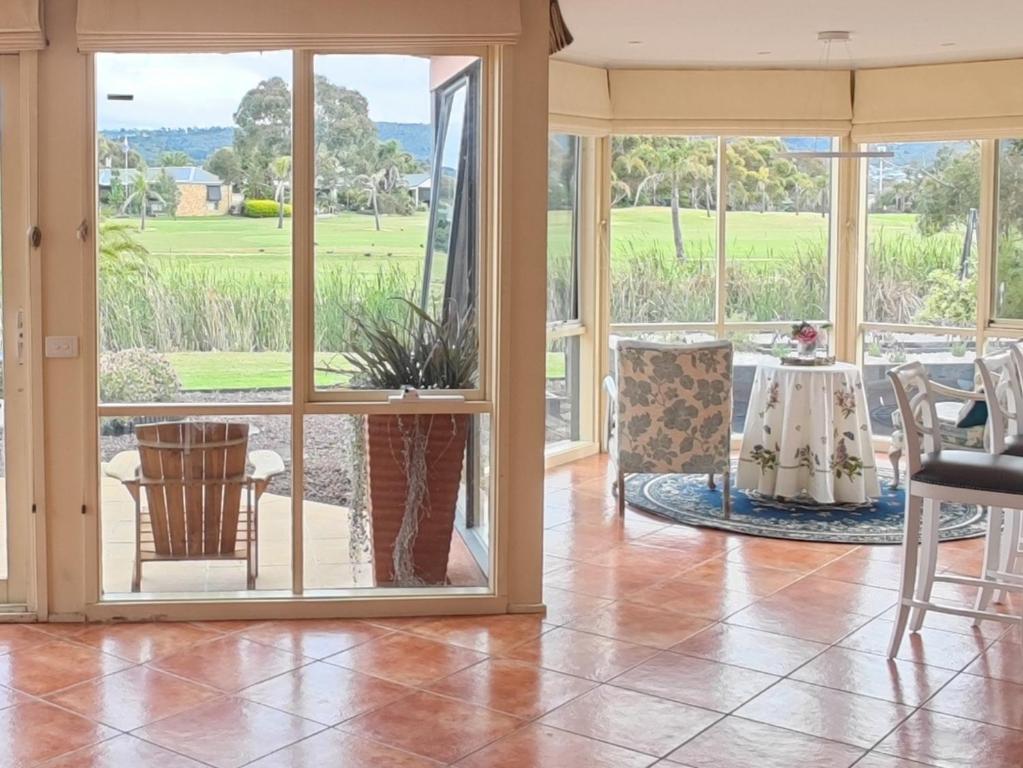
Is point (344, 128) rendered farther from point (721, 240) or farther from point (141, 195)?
point (721, 240)

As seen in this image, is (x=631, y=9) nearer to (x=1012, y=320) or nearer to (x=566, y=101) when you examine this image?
(x=566, y=101)

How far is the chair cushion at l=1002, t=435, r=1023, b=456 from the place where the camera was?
16.2 feet

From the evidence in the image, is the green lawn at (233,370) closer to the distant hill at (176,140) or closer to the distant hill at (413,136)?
the distant hill at (176,140)

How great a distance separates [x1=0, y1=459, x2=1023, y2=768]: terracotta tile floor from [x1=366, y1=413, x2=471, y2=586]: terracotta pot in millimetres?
272

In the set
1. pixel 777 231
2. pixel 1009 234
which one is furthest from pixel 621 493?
pixel 1009 234

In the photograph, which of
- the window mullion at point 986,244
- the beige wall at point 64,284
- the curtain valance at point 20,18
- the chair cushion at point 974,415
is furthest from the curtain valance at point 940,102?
the curtain valance at point 20,18

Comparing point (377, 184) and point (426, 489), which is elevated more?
point (377, 184)

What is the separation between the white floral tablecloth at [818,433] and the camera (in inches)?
274

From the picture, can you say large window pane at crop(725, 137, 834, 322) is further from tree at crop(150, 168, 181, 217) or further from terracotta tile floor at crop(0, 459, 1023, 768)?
tree at crop(150, 168, 181, 217)

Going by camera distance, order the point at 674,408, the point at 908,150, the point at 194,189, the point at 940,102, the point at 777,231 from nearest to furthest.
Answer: the point at 194,189 → the point at 674,408 → the point at 940,102 → the point at 908,150 → the point at 777,231

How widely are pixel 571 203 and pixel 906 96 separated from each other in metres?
2.17

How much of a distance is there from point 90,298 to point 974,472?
10.2ft

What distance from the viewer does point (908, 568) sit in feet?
15.0

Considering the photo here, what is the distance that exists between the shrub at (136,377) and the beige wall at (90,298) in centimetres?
9
